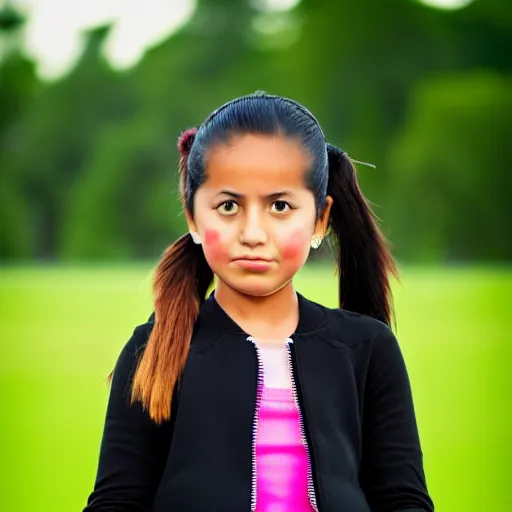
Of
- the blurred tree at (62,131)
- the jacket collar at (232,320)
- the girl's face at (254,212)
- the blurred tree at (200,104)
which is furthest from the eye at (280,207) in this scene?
the blurred tree at (62,131)

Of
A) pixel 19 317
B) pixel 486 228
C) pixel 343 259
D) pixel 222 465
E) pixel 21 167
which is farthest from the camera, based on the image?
pixel 21 167

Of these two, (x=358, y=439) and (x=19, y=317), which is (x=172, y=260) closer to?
(x=358, y=439)

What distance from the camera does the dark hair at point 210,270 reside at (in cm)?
237

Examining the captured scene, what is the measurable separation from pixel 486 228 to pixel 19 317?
50.6ft

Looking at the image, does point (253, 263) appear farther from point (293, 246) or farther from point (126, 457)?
point (126, 457)

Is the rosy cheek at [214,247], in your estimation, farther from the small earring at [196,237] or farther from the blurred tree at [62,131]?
the blurred tree at [62,131]

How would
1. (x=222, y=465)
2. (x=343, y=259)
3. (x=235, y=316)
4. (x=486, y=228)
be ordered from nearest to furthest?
(x=222, y=465) → (x=235, y=316) → (x=343, y=259) → (x=486, y=228)

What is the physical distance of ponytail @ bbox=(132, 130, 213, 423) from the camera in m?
2.34

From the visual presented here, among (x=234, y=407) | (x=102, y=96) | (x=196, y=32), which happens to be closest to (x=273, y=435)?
(x=234, y=407)

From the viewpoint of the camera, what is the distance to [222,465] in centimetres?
229

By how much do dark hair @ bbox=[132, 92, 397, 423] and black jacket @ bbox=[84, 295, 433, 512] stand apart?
5 cm

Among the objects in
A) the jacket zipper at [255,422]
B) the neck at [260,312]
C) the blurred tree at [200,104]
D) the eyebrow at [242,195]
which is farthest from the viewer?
the blurred tree at [200,104]

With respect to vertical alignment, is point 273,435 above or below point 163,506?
above

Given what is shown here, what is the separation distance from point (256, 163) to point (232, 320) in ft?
1.28
